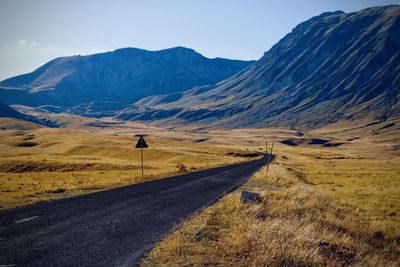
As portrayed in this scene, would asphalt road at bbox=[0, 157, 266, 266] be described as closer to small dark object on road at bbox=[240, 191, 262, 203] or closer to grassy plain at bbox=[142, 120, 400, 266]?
grassy plain at bbox=[142, 120, 400, 266]

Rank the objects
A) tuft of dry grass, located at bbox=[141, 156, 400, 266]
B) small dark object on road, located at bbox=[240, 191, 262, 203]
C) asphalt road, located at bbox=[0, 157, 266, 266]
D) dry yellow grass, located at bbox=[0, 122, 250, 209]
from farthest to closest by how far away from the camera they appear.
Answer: dry yellow grass, located at bbox=[0, 122, 250, 209], small dark object on road, located at bbox=[240, 191, 262, 203], tuft of dry grass, located at bbox=[141, 156, 400, 266], asphalt road, located at bbox=[0, 157, 266, 266]

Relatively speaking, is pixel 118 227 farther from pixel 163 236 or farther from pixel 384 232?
pixel 384 232

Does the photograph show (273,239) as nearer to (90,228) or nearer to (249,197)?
(90,228)

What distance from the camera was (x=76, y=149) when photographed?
103 m

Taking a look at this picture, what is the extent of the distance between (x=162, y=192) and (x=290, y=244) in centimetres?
1308

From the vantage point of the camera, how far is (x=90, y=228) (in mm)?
12672

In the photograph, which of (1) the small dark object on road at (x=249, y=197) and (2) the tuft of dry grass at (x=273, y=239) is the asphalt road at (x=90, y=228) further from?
(1) the small dark object on road at (x=249, y=197)

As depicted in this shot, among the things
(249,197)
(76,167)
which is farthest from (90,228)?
(76,167)

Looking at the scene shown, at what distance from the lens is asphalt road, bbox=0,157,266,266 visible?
956 centimetres

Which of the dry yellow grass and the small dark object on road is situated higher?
the small dark object on road

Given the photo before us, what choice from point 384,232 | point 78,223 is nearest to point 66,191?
point 78,223

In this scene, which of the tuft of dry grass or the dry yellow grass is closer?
the tuft of dry grass

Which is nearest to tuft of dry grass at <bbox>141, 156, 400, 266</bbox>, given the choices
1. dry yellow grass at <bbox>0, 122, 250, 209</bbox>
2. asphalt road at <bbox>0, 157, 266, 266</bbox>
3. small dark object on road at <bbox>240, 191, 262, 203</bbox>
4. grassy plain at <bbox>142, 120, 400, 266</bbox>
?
grassy plain at <bbox>142, 120, 400, 266</bbox>

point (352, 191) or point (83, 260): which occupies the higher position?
point (83, 260)
